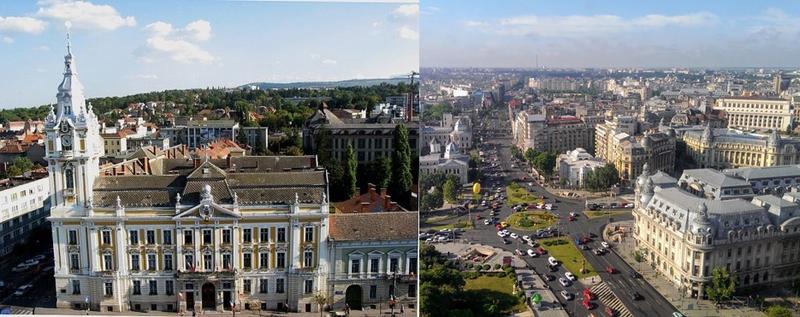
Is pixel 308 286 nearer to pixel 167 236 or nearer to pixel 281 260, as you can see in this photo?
pixel 281 260

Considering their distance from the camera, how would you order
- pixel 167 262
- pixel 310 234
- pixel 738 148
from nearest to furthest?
1. pixel 167 262
2. pixel 310 234
3. pixel 738 148

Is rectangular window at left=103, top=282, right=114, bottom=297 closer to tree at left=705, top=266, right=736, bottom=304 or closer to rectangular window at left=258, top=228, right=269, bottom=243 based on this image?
rectangular window at left=258, top=228, right=269, bottom=243

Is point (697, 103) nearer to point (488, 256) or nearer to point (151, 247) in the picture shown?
point (488, 256)

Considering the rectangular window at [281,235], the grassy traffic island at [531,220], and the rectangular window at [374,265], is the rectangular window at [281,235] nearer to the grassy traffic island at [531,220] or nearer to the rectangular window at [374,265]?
the rectangular window at [374,265]

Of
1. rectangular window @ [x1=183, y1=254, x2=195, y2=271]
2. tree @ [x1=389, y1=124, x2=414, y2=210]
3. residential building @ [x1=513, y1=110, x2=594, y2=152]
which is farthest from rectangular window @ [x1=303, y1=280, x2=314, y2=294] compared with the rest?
residential building @ [x1=513, y1=110, x2=594, y2=152]

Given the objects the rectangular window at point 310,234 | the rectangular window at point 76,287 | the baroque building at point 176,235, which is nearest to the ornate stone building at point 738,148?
the baroque building at point 176,235

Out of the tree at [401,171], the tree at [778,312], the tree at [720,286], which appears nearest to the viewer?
the tree at [778,312]

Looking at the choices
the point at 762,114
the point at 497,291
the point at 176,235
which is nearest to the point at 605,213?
the point at 497,291

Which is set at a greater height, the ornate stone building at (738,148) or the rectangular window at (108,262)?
the ornate stone building at (738,148)
